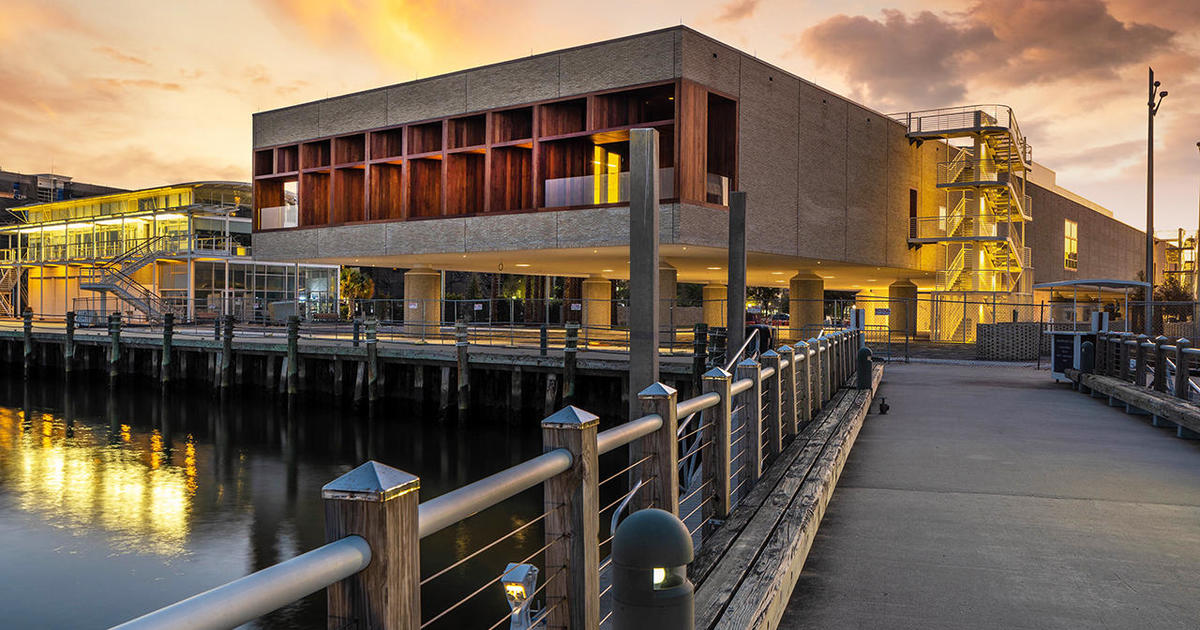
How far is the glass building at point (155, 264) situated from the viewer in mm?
50625

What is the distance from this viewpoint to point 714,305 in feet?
142

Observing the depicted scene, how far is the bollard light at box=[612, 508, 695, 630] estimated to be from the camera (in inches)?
115

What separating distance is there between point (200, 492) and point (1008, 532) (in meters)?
16.7

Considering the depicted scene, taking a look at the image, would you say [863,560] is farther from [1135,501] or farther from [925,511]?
[1135,501]

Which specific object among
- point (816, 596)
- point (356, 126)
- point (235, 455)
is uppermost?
point (356, 126)

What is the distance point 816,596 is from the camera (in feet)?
17.8

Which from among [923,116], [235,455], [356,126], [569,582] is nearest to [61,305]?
[356,126]

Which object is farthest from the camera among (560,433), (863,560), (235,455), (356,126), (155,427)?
(356,126)

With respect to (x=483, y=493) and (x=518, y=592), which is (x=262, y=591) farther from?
(x=518, y=592)

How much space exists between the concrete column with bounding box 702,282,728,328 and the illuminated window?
2298cm

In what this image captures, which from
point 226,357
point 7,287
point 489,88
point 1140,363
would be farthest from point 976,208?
point 7,287

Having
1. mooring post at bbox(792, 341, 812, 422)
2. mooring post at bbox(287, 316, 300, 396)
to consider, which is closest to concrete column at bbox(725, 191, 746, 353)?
mooring post at bbox(792, 341, 812, 422)

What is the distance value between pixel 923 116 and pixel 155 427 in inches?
1360

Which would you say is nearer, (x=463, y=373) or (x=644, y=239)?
(x=644, y=239)
